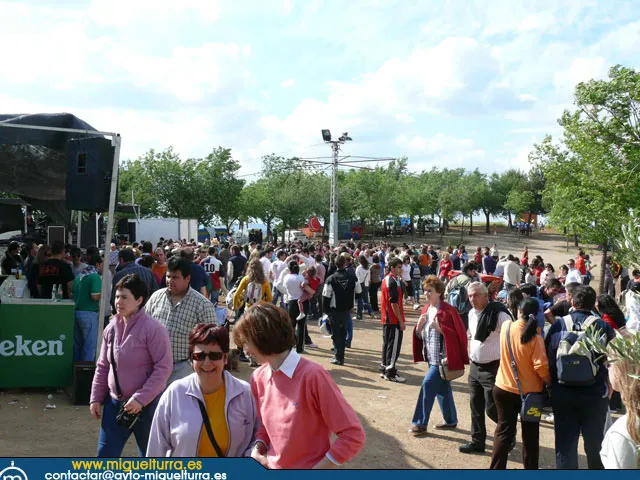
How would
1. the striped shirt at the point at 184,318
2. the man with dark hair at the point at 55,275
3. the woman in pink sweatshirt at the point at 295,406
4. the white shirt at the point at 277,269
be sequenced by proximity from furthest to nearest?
1. the white shirt at the point at 277,269
2. the man with dark hair at the point at 55,275
3. the striped shirt at the point at 184,318
4. the woman in pink sweatshirt at the point at 295,406

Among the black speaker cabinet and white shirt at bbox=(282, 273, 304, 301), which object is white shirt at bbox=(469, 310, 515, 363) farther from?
white shirt at bbox=(282, 273, 304, 301)

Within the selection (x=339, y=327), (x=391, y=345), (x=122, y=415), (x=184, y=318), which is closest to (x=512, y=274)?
(x=339, y=327)

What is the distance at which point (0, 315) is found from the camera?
24.4ft

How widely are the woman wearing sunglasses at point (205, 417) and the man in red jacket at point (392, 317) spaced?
584 cm

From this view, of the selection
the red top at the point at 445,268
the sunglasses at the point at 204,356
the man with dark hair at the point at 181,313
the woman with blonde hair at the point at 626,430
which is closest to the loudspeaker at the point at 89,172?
the man with dark hair at the point at 181,313

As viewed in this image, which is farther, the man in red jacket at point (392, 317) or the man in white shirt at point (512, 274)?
the man in white shirt at point (512, 274)

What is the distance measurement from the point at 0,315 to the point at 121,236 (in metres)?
20.3

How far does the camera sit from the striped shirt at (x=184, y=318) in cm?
505

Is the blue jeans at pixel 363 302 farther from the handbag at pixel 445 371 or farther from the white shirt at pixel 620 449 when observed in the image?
the white shirt at pixel 620 449

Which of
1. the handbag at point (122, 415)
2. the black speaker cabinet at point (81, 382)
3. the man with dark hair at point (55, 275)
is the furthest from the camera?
the man with dark hair at point (55, 275)

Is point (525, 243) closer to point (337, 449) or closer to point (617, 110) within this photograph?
point (617, 110)

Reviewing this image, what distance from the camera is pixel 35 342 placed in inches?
300

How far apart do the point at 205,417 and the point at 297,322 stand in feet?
25.0

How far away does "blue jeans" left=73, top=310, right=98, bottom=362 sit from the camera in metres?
7.89
